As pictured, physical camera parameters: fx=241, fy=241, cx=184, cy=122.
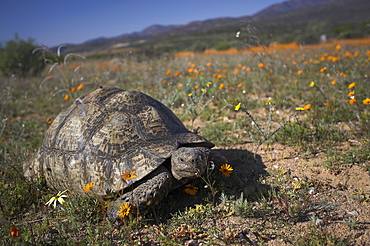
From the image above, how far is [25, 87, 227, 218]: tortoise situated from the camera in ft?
7.91

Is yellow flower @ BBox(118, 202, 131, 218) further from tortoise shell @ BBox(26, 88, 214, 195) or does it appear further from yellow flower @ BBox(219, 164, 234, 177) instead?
yellow flower @ BBox(219, 164, 234, 177)

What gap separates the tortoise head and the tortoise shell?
13 centimetres

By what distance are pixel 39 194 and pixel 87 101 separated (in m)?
1.37

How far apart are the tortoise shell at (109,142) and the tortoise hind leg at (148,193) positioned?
0.35 ft

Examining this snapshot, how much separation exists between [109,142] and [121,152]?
0.65 feet

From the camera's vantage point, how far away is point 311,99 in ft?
16.7

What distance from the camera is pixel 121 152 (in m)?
2.61

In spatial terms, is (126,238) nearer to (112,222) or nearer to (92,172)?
(112,222)

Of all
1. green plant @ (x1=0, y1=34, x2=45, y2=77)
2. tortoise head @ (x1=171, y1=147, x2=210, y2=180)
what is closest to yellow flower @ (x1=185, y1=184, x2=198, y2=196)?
tortoise head @ (x1=171, y1=147, x2=210, y2=180)

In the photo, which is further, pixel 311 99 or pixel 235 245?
pixel 311 99

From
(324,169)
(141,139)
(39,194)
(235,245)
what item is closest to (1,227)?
(39,194)

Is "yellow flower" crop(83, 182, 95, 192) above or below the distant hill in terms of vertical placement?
below

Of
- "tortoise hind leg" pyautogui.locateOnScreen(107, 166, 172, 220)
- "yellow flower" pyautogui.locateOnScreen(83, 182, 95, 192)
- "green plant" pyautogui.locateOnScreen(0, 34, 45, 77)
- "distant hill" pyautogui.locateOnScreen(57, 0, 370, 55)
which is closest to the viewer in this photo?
"tortoise hind leg" pyautogui.locateOnScreen(107, 166, 172, 220)

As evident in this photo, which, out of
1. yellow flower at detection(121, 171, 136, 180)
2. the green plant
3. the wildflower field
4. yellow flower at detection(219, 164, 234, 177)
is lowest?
the wildflower field
